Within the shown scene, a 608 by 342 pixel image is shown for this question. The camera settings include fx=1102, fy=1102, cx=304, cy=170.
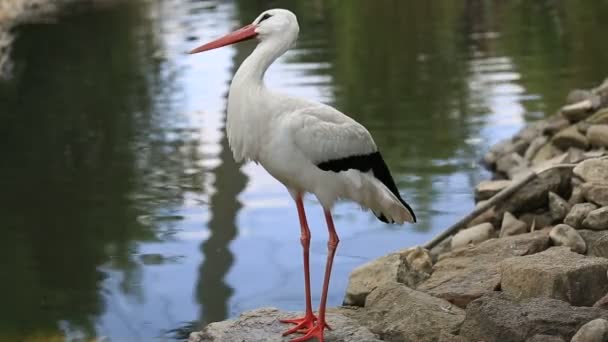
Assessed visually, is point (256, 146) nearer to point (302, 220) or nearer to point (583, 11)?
point (302, 220)

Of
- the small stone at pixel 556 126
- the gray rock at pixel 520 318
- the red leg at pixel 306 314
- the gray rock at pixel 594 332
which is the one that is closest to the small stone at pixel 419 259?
the red leg at pixel 306 314

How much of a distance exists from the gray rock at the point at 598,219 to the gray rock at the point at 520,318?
4.09ft

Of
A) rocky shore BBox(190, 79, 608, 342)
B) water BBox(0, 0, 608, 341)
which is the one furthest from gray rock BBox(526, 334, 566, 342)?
water BBox(0, 0, 608, 341)

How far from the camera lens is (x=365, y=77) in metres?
13.6

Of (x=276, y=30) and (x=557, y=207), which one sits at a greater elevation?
(x=276, y=30)

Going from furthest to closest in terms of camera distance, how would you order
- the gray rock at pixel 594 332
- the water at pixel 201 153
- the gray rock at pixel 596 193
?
the water at pixel 201 153, the gray rock at pixel 596 193, the gray rock at pixel 594 332

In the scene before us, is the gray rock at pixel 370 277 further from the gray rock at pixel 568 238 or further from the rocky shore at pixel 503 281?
the gray rock at pixel 568 238

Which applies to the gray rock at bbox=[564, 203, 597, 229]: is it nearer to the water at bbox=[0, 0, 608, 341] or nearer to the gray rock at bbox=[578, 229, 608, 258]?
the gray rock at bbox=[578, 229, 608, 258]

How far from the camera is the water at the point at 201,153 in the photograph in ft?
22.1

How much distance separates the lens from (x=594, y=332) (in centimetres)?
413

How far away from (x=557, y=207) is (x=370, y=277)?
1251 millimetres

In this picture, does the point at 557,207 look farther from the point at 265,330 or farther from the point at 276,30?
the point at 276,30

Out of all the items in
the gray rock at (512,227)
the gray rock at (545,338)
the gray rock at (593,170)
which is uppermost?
the gray rock at (593,170)

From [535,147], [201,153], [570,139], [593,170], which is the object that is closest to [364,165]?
[593,170]
